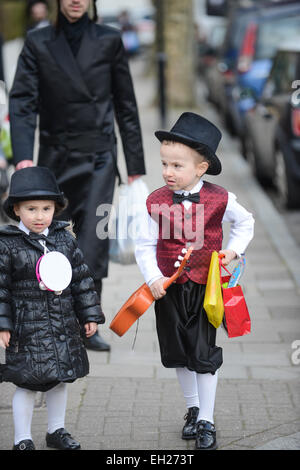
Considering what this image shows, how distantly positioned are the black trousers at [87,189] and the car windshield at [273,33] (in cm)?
978

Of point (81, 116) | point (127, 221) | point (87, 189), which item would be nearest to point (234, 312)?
point (127, 221)

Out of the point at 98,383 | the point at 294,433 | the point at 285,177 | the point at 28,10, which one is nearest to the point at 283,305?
the point at 98,383

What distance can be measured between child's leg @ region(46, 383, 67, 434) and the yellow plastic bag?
689 mm

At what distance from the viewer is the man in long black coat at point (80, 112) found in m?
5.47

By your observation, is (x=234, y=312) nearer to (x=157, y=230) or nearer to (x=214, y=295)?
(x=214, y=295)

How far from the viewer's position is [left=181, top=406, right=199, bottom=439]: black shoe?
14.5 ft

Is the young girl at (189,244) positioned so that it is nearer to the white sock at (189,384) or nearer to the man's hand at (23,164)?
the white sock at (189,384)

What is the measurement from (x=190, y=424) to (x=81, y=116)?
195 centimetres

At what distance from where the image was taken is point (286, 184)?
10.2 m

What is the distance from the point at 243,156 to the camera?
14.3 meters

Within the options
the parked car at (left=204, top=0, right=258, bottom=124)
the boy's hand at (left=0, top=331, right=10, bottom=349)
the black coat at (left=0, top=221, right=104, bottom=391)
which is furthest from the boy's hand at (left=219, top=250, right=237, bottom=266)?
the parked car at (left=204, top=0, right=258, bottom=124)

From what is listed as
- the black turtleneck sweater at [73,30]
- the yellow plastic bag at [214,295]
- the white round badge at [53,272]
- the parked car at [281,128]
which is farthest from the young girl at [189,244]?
the parked car at [281,128]
